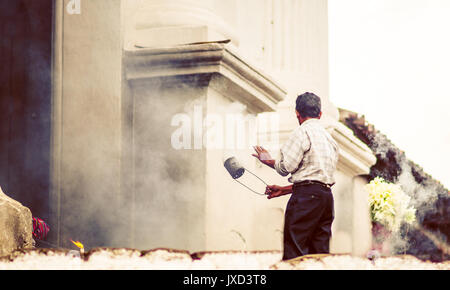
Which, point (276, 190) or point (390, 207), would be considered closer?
point (276, 190)

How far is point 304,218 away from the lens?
5.61 m

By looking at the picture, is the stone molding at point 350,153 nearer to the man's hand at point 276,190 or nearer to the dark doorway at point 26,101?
the man's hand at point 276,190

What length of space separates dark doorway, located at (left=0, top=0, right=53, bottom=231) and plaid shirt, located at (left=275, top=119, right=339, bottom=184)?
2.99 metres

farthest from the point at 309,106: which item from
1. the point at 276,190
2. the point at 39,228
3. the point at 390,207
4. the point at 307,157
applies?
the point at 390,207

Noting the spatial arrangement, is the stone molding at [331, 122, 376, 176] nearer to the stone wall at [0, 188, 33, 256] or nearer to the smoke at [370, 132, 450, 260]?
the smoke at [370, 132, 450, 260]

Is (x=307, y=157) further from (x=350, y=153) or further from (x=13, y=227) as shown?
(x=350, y=153)

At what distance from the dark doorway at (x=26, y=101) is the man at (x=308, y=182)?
2.99m

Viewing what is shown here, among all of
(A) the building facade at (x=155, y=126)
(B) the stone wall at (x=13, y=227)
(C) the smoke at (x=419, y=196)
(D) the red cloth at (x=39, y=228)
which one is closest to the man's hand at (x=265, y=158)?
(A) the building facade at (x=155, y=126)

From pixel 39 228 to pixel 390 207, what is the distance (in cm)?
421

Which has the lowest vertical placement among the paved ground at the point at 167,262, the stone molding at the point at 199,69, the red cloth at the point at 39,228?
the paved ground at the point at 167,262

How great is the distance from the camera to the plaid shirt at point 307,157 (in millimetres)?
5660

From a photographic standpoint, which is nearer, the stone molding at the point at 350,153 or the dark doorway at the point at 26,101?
the dark doorway at the point at 26,101

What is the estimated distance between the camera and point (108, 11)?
733cm

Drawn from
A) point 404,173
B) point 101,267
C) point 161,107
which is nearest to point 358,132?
point 404,173
